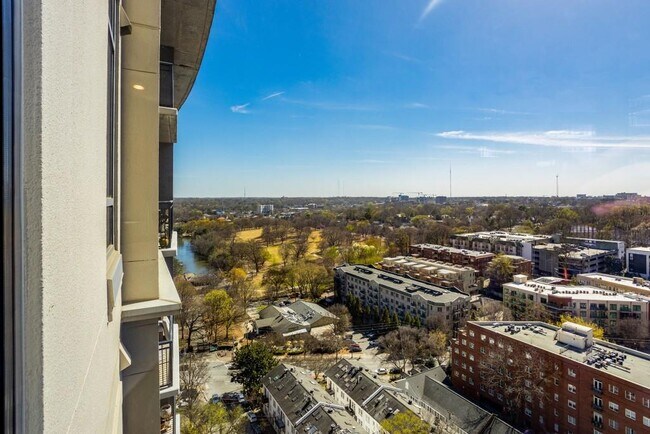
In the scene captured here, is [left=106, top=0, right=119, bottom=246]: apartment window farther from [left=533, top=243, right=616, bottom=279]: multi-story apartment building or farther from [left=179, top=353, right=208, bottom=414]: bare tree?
[left=533, top=243, right=616, bottom=279]: multi-story apartment building

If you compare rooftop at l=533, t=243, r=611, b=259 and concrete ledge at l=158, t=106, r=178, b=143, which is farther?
rooftop at l=533, t=243, r=611, b=259

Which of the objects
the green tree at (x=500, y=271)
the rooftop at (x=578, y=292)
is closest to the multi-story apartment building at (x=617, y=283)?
the rooftop at (x=578, y=292)

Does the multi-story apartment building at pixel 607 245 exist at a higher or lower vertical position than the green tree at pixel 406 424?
higher

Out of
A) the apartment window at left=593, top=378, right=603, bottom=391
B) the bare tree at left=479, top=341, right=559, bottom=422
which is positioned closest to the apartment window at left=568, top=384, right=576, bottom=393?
the bare tree at left=479, top=341, right=559, bottom=422

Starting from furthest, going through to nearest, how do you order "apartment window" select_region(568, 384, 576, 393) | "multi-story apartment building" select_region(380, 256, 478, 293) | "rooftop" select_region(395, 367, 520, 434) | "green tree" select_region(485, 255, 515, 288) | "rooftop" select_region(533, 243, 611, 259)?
"rooftop" select_region(533, 243, 611, 259), "green tree" select_region(485, 255, 515, 288), "multi-story apartment building" select_region(380, 256, 478, 293), "apartment window" select_region(568, 384, 576, 393), "rooftop" select_region(395, 367, 520, 434)

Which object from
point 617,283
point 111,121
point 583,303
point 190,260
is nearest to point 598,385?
point 583,303

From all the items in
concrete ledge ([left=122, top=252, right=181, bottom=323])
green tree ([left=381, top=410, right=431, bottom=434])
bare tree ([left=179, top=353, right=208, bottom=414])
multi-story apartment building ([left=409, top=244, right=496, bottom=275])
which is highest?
concrete ledge ([left=122, top=252, right=181, bottom=323])

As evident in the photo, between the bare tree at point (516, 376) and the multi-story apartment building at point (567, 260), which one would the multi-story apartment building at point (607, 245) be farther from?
the bare tree at point (516, 376)

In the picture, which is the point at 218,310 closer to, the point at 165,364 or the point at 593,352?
the point at 593,352
